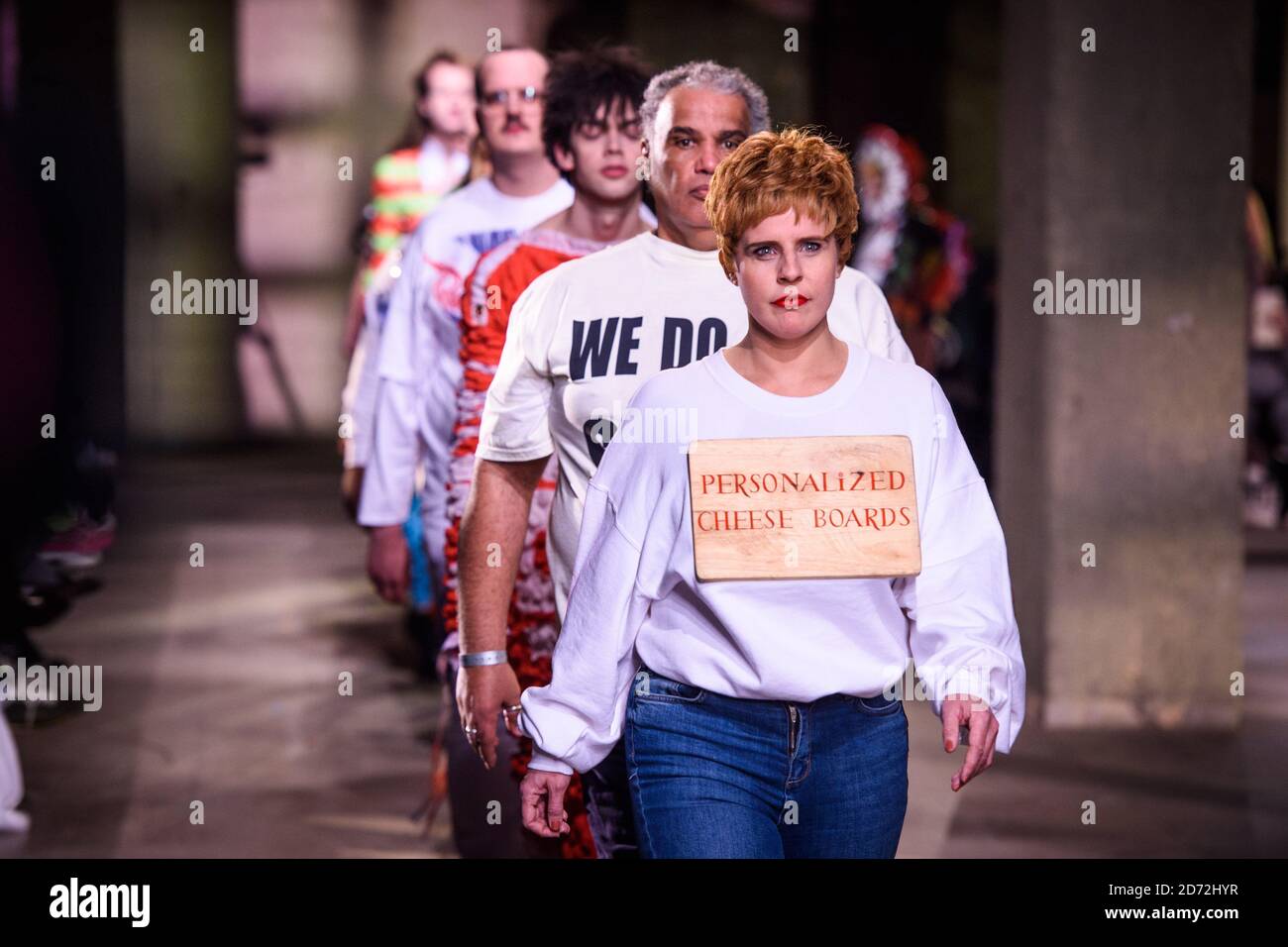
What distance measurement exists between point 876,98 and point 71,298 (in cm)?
614

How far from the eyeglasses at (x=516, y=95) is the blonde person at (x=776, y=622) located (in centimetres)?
184

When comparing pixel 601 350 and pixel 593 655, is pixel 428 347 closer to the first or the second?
pixel 601 350

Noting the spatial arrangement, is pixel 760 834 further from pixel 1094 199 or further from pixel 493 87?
pixel 1094 199

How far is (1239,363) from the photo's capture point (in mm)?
5691

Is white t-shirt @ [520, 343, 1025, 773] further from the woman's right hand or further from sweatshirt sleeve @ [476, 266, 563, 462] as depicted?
sweatshirt sleeve @ [476, 266, 563, 462]

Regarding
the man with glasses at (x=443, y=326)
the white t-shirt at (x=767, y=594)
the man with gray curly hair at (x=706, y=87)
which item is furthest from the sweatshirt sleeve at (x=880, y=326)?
the man with glasses at (x=443, y=326)

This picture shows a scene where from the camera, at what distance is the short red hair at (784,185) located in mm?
2299

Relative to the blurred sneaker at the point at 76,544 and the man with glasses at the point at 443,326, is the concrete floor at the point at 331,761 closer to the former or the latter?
the blurred sneaker at the point at 76,544

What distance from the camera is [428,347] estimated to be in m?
4.32

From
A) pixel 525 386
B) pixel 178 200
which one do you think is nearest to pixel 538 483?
pixel 525 386

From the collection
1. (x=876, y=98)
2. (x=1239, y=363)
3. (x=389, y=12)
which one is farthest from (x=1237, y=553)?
(x=389, y=12)

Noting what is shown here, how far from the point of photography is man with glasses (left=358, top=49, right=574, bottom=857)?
4148mm

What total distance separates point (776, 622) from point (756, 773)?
0.62ft

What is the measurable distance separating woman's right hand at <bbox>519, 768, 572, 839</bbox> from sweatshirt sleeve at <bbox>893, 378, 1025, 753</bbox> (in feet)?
1.61
